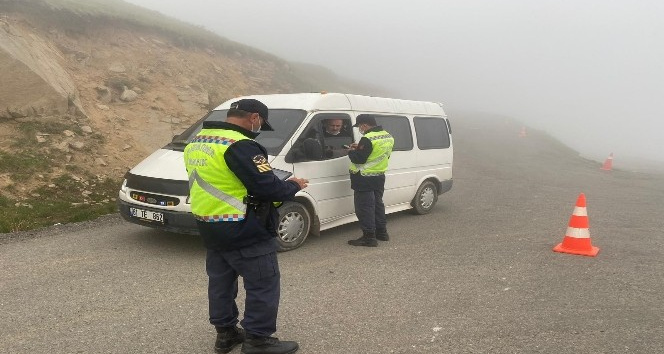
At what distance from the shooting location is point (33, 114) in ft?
31.5

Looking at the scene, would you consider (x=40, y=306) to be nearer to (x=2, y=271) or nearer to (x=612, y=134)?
(x=2, y=271)

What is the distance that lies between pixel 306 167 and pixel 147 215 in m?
1.96

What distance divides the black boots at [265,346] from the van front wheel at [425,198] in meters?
5.38

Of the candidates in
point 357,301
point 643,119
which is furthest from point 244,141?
point 643,119

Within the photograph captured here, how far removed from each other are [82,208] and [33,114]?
309cm

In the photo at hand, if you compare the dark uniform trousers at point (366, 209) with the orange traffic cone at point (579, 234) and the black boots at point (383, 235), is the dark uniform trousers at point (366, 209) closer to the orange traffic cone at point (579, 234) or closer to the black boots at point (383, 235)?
the black boots at point (383, 235)

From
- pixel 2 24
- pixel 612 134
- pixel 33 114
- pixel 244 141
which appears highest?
pixel 2 24

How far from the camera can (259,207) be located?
3.42 meters

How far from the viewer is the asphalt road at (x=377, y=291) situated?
3.88 metres

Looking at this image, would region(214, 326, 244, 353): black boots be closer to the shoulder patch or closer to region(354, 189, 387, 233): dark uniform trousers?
the shoulder patch

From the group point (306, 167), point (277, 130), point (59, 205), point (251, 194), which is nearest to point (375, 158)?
point (306, 167)

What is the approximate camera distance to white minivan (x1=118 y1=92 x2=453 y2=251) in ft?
19.0

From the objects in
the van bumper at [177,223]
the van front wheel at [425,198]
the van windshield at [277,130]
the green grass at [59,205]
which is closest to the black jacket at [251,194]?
the van bumper at [177,223]

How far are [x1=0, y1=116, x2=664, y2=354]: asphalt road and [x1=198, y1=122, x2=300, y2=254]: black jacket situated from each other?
2.98ft
